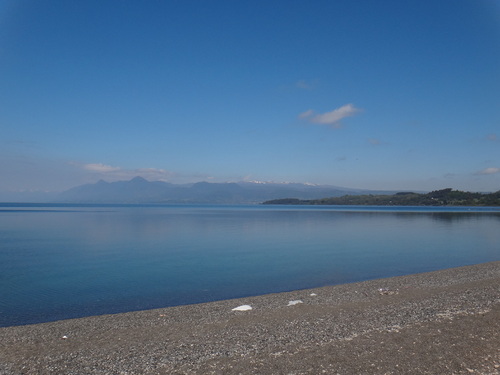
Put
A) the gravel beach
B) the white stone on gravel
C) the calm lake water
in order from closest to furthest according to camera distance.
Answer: the gravel beach → the white stone on gravel → the calm lake water

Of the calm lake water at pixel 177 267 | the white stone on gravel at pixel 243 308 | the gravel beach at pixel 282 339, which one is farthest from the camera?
the calm lake water at pixel 177 267

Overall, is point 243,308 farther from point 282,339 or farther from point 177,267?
point 177,267

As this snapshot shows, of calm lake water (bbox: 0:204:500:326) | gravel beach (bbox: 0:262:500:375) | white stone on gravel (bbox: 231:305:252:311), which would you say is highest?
gravel beach (bbox: 0:262:500:375)

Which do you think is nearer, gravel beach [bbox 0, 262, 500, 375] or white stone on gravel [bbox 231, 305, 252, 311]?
gravel beach [bbox 0, 262, 500, 375]

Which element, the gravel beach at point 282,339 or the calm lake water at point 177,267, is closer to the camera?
the gravel beach at point 282,339

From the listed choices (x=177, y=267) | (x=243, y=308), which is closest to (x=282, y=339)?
(x=243, y=308)

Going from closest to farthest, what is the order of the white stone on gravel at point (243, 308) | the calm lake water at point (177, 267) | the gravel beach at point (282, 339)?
the gravel beach at point (282, 339) < the white stone on gravel at point (243, 308) < the calm lake water at point (177, 267)

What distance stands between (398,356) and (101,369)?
623 centimetres

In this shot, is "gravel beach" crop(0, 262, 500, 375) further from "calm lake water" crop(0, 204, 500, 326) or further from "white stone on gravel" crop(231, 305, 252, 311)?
"calm lake water" crop(0, 204, 500, 326)

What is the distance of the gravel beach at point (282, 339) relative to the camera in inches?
293

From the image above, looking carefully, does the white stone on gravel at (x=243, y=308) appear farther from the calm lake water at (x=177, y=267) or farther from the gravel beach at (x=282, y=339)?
the calm lake water at (x=177, y=267)

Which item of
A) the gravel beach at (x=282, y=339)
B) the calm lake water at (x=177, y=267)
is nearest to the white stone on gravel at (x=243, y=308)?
the gravel beach at (x=282, y=339)

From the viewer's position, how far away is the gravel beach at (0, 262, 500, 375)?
24.4ft

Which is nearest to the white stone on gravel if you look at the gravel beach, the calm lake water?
the gravel beach
